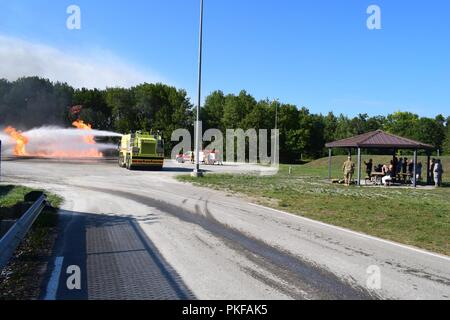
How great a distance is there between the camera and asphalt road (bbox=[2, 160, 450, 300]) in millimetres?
5695

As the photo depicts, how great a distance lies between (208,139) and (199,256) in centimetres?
6741

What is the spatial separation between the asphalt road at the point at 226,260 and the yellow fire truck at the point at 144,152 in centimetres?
1863

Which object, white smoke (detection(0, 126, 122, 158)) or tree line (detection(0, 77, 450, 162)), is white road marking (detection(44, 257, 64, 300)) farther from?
tree line (detection(0, 77, 450, 162))

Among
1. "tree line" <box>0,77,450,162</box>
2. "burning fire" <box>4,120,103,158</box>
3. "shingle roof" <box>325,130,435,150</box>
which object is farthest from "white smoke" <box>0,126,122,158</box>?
"shingle roof" <box>325,130,435,150</box>

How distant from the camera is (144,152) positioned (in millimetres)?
31359

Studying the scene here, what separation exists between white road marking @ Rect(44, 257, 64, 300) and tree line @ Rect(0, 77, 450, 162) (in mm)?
57896

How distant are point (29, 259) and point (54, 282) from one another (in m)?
1.44

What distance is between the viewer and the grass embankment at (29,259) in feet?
18.1

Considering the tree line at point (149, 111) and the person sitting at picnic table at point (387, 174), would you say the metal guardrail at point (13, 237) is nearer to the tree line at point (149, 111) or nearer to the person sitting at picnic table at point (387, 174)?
the person sitting at picnic table at point (387, 174)

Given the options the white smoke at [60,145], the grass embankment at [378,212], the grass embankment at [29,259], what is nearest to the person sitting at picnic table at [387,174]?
the grass embankment at [378,212]

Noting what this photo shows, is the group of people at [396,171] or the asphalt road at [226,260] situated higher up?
the group of people at [396,171]

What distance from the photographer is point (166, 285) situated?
5.79 metres

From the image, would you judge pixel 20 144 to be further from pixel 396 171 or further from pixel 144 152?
pixel 396 171
